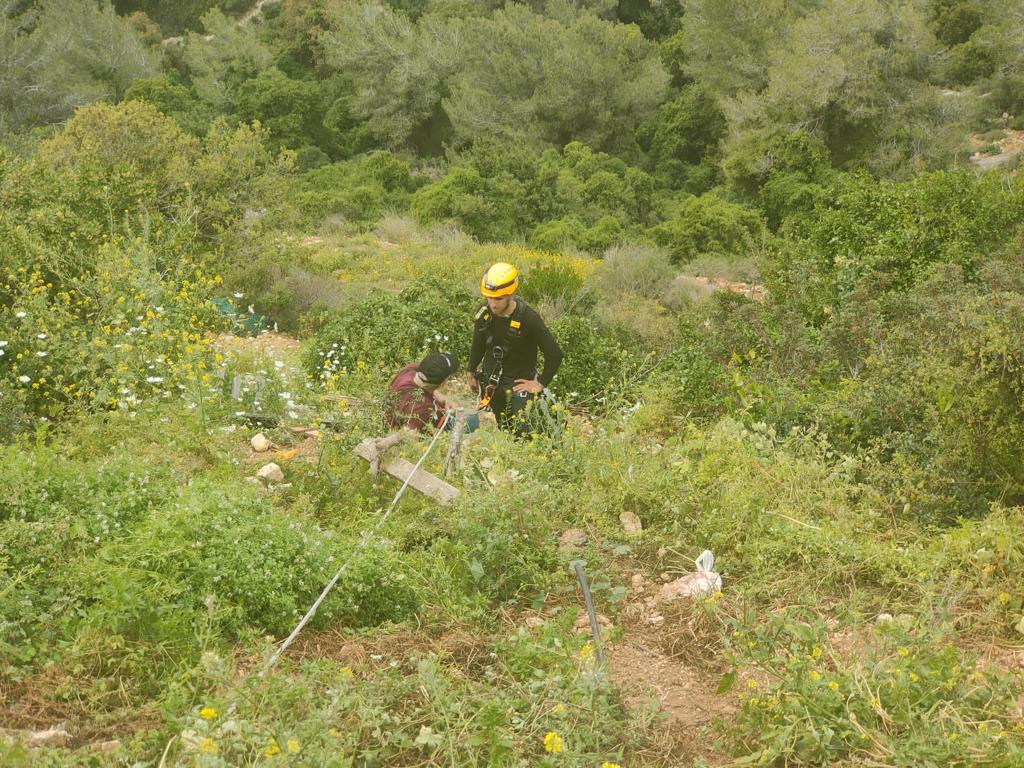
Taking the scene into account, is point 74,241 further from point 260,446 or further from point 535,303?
point 535,303

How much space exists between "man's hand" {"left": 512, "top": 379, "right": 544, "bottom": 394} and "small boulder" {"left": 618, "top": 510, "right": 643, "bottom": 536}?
1213 mm

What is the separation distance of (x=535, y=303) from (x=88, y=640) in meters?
7.00

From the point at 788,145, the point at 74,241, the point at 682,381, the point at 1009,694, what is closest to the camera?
the point at 1009,694

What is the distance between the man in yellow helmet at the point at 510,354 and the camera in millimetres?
5543

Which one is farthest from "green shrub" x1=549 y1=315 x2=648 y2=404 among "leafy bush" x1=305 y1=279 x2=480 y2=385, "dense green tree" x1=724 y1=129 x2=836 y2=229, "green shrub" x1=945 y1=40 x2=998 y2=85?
"green shrub" x1=945 y1=40 x2=998 y2=85

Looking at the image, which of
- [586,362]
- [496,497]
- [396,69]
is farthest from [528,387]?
[396,69]

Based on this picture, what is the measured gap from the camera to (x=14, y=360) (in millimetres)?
6242

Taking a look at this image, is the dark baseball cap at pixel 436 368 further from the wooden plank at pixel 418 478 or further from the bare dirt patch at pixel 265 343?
the bare dirt patch at pixel 265 343

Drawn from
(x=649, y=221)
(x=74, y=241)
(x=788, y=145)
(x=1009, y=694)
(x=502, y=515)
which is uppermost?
(x=1009, y=694)

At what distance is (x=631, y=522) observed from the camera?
460 centimetres

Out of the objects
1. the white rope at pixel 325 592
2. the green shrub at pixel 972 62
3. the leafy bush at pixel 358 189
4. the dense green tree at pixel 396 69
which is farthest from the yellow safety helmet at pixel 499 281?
the green shrub at pixel 972 62

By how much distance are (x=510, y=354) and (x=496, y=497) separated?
1.67 m

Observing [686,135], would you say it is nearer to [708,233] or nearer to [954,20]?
[708,233]

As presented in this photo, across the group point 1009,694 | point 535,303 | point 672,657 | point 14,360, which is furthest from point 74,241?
point 1009,694
